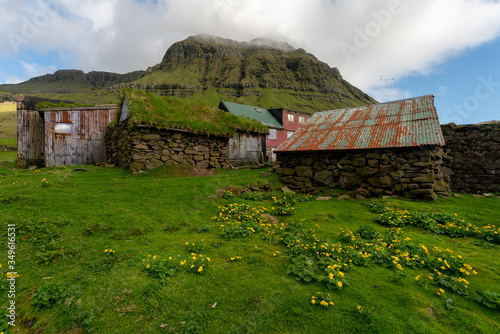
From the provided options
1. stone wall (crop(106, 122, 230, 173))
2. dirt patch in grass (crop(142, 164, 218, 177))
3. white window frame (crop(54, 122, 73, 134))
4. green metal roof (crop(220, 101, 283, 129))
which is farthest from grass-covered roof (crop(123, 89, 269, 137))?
green metal roof (crop(220, 101, 283, 129))

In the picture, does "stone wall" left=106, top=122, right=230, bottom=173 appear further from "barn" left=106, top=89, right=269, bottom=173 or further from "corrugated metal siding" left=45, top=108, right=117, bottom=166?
"corrugated metal siding" left=45, top=108, right=117, bottom=166

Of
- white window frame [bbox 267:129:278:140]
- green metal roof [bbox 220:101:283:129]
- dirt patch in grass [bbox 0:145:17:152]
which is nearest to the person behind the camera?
dirt patch in grass [bbox 0:145:17:152]

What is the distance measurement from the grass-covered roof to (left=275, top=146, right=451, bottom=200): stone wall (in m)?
7.17

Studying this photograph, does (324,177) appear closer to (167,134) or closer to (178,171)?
(178,171)

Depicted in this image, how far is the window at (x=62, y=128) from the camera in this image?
17164 mm

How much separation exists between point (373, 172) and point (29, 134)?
26.5 m

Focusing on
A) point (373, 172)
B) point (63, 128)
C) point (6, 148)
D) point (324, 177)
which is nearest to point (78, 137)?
point (63, 128)

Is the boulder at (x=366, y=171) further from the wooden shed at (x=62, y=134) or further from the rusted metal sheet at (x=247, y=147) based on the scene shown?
the wooden shed at (x=62, y=134)

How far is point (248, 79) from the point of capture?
482 feet

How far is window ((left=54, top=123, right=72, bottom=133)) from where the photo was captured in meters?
17.2

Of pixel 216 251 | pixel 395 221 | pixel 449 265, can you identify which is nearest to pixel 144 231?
pixel 216 251

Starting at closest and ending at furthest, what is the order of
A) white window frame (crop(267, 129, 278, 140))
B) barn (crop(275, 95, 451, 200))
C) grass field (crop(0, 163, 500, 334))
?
grass field (crop(0, 163, 500, 334))
barn (crop(275, 95, 451, 200))
white window frame (crop(267, 129, 278, 140))

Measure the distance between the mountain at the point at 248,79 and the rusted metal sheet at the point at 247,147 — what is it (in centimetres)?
9419

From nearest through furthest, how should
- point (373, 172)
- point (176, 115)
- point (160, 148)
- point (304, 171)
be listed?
point (373, 172)
point (304, 171)
point (160, 148)
point (176, 115)
